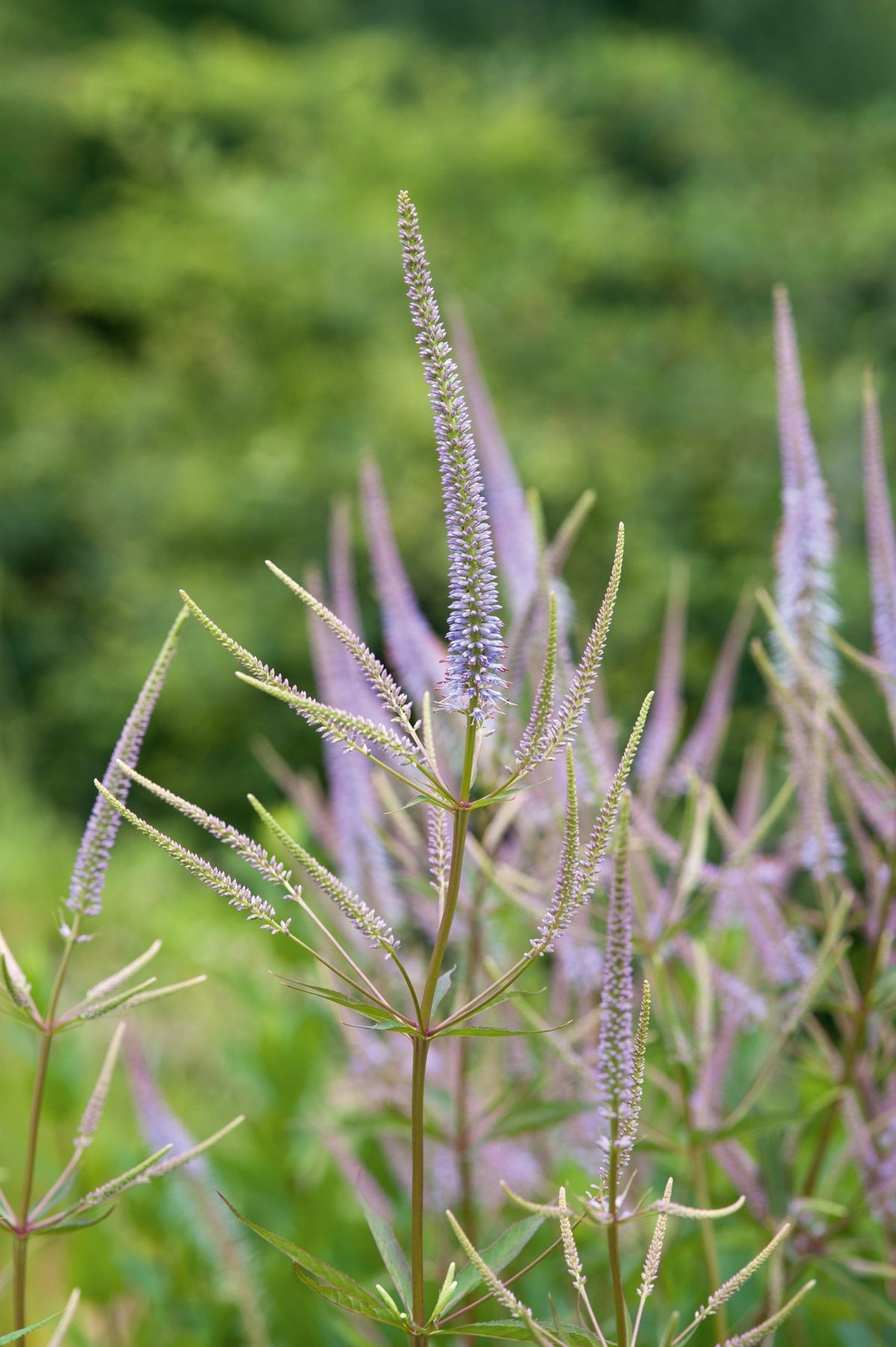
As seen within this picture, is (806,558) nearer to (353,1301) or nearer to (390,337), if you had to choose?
(353,1301)

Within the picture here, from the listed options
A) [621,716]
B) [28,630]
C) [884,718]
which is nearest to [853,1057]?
[884,718]

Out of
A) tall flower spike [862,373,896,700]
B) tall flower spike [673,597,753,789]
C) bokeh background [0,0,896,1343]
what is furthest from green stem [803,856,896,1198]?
bokeh background [0,0,896,1343]

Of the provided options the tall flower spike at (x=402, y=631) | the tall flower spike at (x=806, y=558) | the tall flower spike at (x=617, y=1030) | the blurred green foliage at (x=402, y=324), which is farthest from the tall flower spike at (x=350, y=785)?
the blurred green foliage at (x=402, y=324)

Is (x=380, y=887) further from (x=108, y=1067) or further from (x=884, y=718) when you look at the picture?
(x=884, y=718)

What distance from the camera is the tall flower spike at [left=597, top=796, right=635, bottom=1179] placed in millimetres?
927

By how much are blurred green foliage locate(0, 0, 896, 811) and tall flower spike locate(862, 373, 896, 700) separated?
5.29m

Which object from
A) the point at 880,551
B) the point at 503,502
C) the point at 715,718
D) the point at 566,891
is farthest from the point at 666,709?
the point at 566,891

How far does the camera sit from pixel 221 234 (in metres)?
9.03

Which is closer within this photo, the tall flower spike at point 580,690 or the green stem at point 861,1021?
the tall flower spike at point 580,690

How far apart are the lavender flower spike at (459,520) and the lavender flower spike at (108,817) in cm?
27

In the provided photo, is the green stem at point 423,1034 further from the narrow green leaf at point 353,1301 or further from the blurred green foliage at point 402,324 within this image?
the blurred green foliage at point 402,324

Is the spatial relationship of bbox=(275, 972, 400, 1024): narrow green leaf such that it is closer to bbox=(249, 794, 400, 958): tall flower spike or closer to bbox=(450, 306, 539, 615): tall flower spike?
bbox=(249, 794, 400, 958): tall flower spike

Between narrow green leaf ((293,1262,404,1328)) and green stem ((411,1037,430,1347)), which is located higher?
green stem ((411,1037,430,1347))

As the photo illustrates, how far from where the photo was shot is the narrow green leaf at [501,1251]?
3.23 feet
